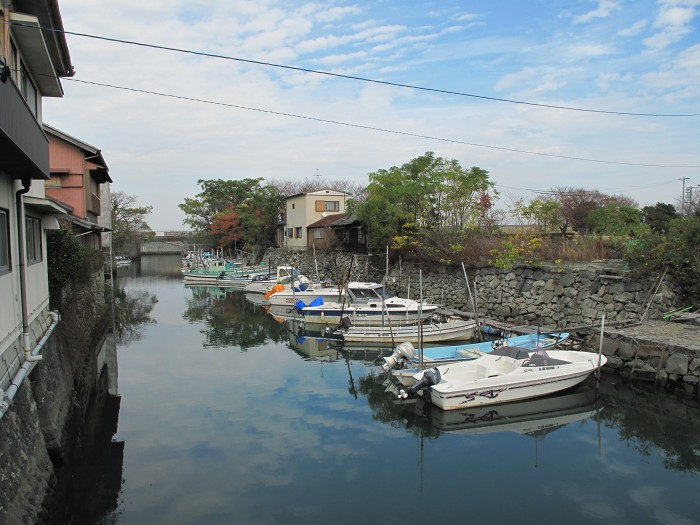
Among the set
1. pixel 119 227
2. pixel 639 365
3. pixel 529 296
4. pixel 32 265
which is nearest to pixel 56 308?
pixel 32 265

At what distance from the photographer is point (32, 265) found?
Answer: 1032cm

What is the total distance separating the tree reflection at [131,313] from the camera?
23125 millimetres

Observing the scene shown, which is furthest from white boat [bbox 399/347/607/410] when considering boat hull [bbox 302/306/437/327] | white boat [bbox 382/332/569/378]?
boat hull [bbox 302/306/437/327]

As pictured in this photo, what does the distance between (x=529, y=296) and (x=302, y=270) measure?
25792 millimetres

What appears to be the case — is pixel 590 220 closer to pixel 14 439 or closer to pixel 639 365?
pixel 639 365

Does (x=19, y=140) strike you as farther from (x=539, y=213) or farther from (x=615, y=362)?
(x=539, y=213)

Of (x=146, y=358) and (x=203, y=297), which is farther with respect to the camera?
(x=203, y=297)

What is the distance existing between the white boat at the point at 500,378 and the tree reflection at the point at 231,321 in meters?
10.1

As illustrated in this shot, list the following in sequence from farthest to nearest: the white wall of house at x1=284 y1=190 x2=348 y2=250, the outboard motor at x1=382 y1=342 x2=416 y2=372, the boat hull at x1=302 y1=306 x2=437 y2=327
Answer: the white wall of house at x1=284 y1=190 x2=348 y2=250
the boat hull at x1=302 y1=306 x2=437 y2=327
the outboard motor at x1=382 y1=342 x2=416 y2=372

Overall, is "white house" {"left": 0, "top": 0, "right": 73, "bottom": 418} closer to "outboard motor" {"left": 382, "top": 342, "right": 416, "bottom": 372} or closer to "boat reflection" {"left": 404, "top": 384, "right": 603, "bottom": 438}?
"boat reflection" {"left": 404, "top": 384, "right": 603, "bottom": 438}

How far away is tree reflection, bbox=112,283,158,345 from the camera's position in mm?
23125

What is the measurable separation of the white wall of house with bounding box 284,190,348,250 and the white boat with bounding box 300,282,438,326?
74.0 feet

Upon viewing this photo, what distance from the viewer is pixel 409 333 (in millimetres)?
19734

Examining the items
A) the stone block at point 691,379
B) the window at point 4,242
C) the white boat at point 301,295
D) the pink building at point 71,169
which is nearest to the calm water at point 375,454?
the stone block at point 691,379
